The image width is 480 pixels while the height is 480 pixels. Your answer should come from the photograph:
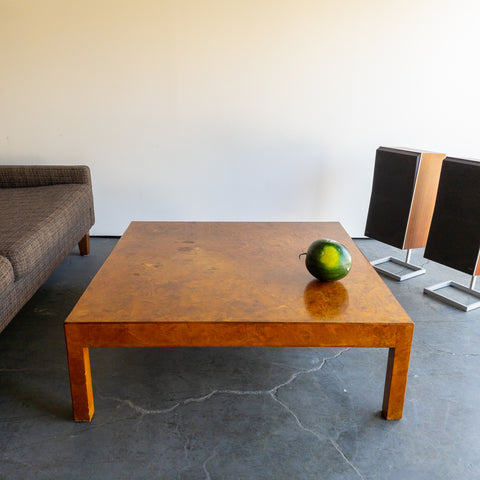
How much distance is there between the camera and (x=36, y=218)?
2.24 m

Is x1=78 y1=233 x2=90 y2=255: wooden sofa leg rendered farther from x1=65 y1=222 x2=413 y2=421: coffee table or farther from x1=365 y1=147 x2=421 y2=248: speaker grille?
x1=365 y1=147 x2=421 y2=248: speaker grille

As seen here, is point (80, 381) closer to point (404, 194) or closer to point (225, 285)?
point (225, 285)

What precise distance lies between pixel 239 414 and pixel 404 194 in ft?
5.39

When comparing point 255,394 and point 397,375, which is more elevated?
point 397,375

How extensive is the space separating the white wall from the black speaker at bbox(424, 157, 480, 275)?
935 mm

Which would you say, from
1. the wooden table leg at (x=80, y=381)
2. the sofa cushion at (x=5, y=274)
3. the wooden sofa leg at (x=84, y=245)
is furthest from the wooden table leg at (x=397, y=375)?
the wooden sofa leg at (x=84, y=245)

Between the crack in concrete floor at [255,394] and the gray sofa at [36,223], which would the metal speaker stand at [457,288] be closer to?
the crack in concrete floor at [255,394]


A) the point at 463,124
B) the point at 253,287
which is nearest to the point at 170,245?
the point at 253,287

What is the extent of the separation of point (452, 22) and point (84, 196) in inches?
102

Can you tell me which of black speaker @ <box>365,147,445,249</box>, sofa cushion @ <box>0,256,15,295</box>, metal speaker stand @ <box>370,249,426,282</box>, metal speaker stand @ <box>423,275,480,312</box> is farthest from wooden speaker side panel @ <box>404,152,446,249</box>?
sofa cushion @ <box>0,256,15,295</box>

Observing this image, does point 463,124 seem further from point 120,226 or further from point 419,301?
point 120,226

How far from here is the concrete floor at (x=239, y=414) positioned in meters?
1.39

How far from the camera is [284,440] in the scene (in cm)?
149

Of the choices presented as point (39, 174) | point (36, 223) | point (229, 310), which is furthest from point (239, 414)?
point (39, 174)
